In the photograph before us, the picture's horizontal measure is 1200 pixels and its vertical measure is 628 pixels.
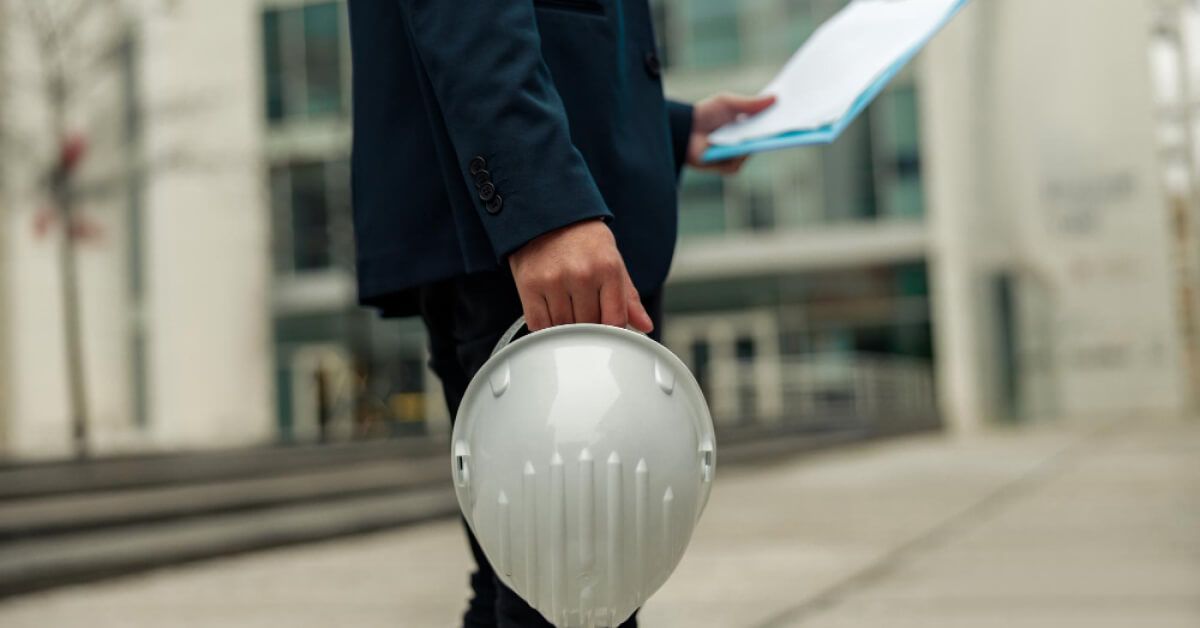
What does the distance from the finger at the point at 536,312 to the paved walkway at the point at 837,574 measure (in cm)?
196

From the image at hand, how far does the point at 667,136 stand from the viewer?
5.35ft

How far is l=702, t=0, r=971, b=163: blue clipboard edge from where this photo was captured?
1.62 metres

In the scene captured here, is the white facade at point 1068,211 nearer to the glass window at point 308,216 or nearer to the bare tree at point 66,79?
the glass window at point 308,216

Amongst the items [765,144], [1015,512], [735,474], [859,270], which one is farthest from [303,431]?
[765,144]

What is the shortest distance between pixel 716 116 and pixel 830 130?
0.31 meters

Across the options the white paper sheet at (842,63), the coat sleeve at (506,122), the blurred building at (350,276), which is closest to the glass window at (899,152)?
the blurred building at (350,276)

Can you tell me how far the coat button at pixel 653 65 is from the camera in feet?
5.27

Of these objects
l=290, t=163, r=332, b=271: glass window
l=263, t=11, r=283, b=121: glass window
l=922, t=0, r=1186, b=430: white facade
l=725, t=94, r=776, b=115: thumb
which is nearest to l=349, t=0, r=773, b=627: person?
l=725, t=94, r=776, b=115: thumb

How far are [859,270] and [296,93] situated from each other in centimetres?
1045

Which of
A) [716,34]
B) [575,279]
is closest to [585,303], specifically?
[575,279]

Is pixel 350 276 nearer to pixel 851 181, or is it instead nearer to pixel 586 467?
pixel 851 181

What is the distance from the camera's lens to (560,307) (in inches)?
51.3

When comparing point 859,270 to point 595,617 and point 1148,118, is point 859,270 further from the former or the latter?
point 595,617

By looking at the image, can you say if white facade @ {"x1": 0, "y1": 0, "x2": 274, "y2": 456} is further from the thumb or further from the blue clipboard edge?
the blue clipboard edge
